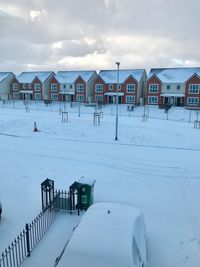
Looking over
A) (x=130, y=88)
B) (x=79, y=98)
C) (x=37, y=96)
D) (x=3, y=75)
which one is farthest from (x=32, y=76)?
(x=130, y=88)

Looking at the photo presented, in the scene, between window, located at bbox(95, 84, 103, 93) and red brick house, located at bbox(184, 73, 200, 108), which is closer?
red brick house, located at bbox(184, 73, 200, 108)

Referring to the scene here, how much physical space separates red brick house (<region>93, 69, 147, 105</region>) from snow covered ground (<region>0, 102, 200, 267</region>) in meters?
22.5

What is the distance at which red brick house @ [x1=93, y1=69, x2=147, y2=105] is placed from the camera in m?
46.8

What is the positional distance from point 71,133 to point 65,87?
102 feet

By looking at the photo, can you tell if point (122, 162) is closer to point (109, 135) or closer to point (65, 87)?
point (109, 135)

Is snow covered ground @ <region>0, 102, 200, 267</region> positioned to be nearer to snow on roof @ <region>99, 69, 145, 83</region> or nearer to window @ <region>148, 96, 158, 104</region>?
window @ <region>148, 96, 158, 104</region>

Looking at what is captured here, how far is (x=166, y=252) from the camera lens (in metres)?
7.29

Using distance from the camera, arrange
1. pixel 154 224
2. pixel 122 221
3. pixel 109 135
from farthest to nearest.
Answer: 1. pixel 109 135
2. pixel 154 224
3. pixel 122 221

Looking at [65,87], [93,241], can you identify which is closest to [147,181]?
[93,241]

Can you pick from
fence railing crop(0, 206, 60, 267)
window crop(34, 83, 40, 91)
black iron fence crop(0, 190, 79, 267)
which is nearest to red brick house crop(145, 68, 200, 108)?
window crop(34, 83, 40, 91)

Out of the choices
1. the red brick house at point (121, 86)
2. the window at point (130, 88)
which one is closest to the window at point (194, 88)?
the red brick house at point (121, 86)

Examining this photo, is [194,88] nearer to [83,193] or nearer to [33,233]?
[83,193]

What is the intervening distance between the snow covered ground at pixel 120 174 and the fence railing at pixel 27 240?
26cm

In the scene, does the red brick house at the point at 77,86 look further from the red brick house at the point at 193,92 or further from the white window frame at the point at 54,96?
the red brick house at the point at 193,92
